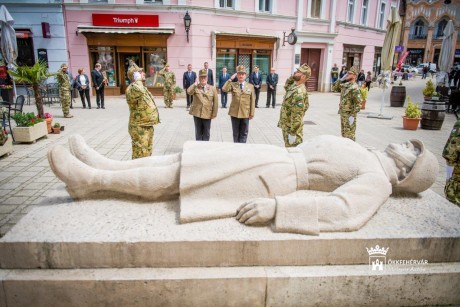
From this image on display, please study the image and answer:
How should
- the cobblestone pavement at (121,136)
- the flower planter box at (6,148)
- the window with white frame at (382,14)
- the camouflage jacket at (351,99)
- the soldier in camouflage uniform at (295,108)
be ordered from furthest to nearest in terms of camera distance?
the window with white frame at (382,14) < the camouflage jacket at (351,99) < the flower planter box at (6,148) < the soldier in camouflage uniform at (295,108) < the cobblestone pavement at (121,136)

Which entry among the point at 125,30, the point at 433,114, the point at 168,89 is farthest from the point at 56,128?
the point at 433,114

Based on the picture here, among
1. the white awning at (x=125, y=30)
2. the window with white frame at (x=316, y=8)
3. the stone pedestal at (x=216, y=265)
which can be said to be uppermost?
the window with white frame at (x=316, y=8)

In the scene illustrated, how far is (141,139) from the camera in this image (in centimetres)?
551

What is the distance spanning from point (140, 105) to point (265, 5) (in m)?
15.0

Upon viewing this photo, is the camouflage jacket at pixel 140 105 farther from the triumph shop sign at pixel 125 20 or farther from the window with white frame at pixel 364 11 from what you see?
the window with white frame at pixel 364 11

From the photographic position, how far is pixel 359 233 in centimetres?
257

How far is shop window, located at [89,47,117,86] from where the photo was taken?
1574 cm

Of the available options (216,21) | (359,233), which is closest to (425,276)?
(359,233)

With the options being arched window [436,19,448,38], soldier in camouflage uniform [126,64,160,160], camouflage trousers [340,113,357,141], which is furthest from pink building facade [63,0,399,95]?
arched window [436,19,448,38]

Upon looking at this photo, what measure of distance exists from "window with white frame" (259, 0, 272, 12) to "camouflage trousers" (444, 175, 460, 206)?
53.6 feet

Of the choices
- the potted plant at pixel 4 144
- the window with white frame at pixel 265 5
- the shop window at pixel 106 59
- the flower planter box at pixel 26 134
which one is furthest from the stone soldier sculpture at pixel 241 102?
the window with white frame at pixel 265 5

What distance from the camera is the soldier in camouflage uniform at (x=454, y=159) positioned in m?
3.53

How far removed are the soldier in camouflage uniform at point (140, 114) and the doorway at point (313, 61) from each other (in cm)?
1635

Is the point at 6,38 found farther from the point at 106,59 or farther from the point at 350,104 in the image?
the point at 350,104
